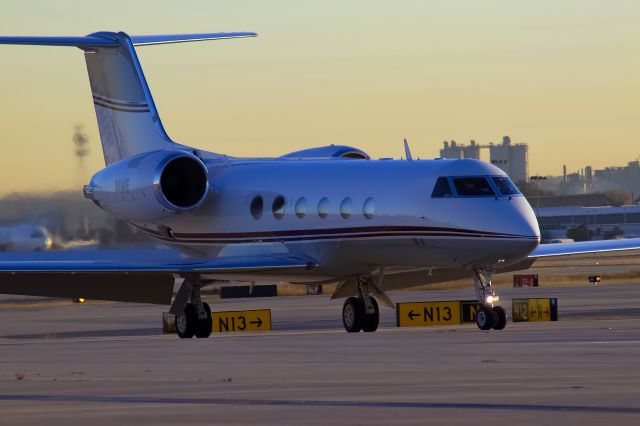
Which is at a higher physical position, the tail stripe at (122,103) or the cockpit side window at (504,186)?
the tail stripe at (122,103)

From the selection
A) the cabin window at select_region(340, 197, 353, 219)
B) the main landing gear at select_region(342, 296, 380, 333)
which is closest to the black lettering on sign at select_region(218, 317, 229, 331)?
the main landing gear at select_region(342, 296, 380, 333)

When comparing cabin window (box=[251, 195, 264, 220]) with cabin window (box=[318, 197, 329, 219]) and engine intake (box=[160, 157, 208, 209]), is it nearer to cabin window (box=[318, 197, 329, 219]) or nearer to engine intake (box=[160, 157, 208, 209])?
engine intake (box=[160, 157, 208, 209])

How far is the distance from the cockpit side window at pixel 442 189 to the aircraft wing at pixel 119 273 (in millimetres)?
3243

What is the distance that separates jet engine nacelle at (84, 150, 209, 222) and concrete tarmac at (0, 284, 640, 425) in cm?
474

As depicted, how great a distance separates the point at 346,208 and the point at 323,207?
704 mm

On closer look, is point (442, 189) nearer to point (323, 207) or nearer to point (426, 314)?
point (323, 207)

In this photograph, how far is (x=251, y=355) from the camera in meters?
19.9

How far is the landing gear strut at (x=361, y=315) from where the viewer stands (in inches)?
1113

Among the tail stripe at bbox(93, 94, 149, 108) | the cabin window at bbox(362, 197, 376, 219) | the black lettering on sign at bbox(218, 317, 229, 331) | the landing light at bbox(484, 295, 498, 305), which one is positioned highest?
the tail stripe at bbox(93, 94, 149, 108)

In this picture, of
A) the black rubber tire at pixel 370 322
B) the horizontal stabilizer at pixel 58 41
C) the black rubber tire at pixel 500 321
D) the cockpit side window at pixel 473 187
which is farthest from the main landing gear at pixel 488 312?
the horizontal stabilizer at pixel 58 41

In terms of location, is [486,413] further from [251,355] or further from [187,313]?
[187,313]

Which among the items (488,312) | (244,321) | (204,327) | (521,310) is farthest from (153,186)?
(521,310)

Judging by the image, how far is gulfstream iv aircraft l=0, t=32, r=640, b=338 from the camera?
26.0 m

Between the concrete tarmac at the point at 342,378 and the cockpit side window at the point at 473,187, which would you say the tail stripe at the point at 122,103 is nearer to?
the concrete tarmac at the point at 342,378
